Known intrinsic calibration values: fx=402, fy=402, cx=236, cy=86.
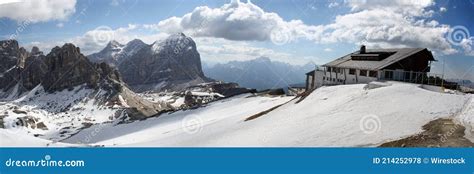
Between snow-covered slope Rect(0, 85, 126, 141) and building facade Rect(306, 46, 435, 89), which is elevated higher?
building facade Rect(306, 46, 435, 89)

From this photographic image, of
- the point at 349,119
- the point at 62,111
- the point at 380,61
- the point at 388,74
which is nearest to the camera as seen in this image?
the point at 349,119

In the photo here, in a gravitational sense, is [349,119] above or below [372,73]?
below

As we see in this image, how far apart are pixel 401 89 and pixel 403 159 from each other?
1611 centimetres

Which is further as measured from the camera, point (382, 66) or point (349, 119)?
point (382, 66)

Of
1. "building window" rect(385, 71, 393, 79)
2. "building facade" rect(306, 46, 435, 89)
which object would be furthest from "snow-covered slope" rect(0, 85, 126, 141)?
"building window" rect(385, 71, 393, 79)

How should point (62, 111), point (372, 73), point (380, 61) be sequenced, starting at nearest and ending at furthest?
1. point (372, 73)
2. point (380, 61)
3. point (62, 111)

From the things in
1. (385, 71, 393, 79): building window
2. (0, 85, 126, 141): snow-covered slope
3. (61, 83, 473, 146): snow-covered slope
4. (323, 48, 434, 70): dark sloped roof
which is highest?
(323, 48, 434, 70): dark sloped roof

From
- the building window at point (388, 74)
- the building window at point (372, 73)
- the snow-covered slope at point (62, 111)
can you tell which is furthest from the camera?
the snow-covered slope at point (62, 111)

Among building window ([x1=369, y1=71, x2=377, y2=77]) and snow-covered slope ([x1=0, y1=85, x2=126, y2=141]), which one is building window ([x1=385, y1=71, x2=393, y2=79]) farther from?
snow-covered slope ([x1=0, y1=85, x2=126, y2=141])

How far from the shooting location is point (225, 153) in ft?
57.6

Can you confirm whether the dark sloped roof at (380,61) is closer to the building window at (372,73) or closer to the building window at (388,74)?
the building window at (372,73)

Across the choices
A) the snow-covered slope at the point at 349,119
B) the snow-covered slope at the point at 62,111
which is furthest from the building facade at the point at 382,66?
the snow-covered slope at the point at 62,111

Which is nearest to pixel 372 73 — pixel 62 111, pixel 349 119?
pixel 349 119

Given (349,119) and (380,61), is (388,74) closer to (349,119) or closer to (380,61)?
(380,61)
